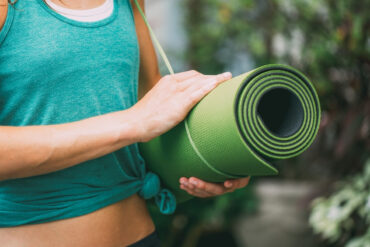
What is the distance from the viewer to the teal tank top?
78cm

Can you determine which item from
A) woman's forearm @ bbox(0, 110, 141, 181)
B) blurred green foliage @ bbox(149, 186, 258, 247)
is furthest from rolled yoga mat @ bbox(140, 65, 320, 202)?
blurred green foliage @ bbox(149, 186, 258, 247)

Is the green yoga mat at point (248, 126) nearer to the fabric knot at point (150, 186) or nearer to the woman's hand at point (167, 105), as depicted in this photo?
Answer: the woman's hand at point (167, 105)

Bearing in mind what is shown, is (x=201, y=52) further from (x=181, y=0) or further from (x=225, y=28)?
(x=181, y=0)

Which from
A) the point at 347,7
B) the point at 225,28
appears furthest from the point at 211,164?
the point at 225,28

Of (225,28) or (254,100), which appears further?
(225,28)

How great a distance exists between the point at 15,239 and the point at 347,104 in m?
2.10

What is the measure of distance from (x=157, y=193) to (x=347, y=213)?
1.35m

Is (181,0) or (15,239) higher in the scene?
(15,239)

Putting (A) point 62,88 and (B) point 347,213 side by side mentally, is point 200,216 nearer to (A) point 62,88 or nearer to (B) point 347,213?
(B) point 347,213

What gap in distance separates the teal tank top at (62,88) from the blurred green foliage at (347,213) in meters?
1.44

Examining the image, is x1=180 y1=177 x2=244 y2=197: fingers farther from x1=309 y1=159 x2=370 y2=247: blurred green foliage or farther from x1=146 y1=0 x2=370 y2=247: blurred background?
x1=309 y1=159 x2=370 y2=247: blurred green foliage

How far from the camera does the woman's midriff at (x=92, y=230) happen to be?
83cm

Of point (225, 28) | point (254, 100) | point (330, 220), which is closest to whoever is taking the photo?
point (254, 100)

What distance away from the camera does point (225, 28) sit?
153 inches
